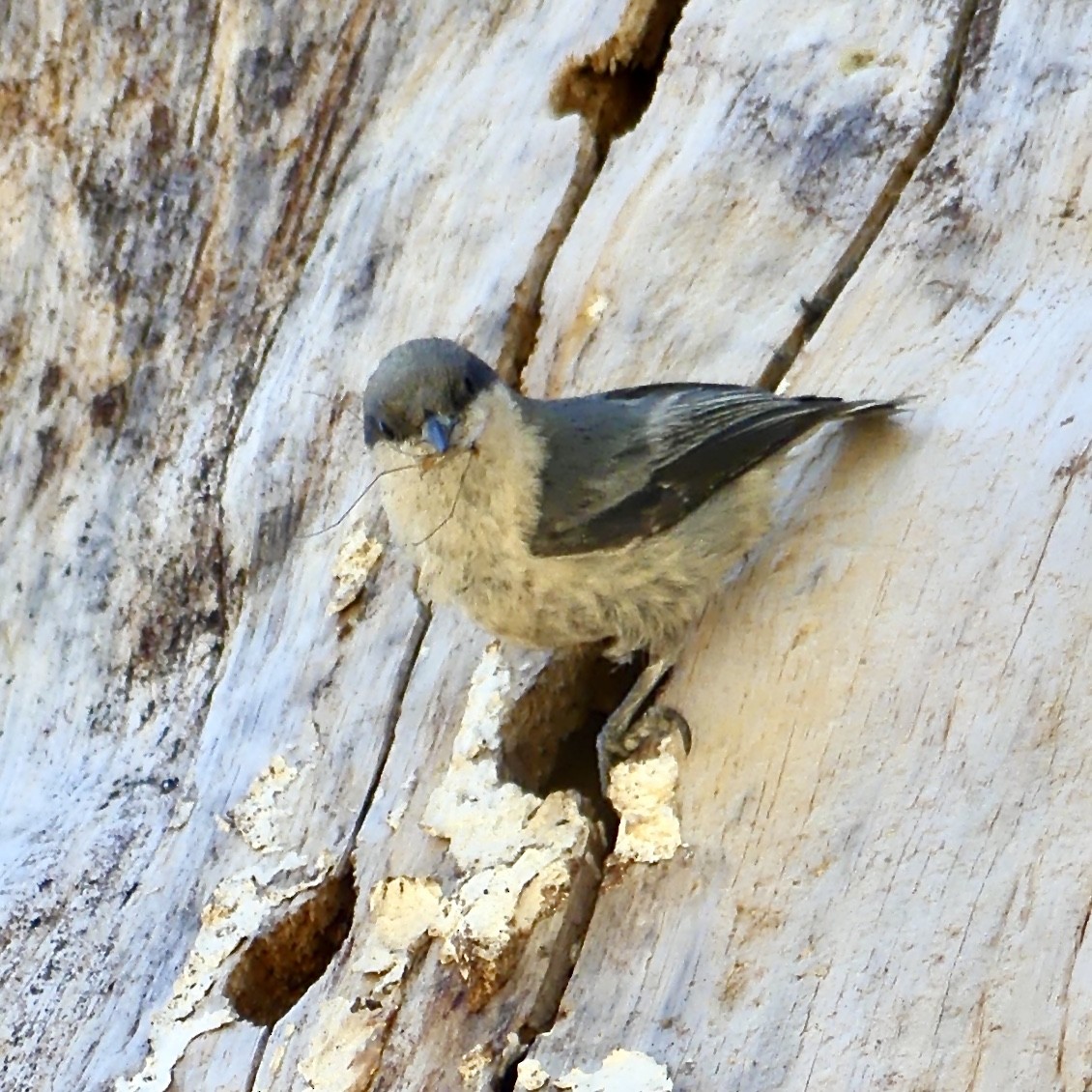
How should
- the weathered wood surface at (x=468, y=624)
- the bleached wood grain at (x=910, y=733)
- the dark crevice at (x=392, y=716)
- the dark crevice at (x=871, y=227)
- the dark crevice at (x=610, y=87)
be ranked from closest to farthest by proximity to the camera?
the bleached wood grain at (x=910, y=733), the weathered wood surface at (x=468, y=624), the dark crevice at (x=392, y=716), the dark crevice at (x=871, y=227), the dark crevice at (x=610, y=87)

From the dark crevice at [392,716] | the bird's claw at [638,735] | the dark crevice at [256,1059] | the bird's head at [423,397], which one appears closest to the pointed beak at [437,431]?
the bird's head at [423,397]

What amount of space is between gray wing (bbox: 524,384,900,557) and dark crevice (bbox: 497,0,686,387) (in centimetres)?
64

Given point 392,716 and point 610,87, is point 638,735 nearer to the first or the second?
point 392,716

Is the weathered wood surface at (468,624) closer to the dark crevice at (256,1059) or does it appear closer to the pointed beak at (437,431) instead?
the dark crevice at (256,1059)

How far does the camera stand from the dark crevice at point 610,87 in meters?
3.04

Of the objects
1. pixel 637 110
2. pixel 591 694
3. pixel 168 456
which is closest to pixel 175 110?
pixel 168 456

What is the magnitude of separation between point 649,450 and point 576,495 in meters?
0.14

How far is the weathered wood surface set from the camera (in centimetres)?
199

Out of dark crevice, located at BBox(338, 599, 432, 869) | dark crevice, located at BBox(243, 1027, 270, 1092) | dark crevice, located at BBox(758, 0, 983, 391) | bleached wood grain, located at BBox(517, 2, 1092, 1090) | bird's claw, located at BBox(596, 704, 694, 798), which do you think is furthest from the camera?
dark crevice, located at BBox(758, 0, 983, 391)

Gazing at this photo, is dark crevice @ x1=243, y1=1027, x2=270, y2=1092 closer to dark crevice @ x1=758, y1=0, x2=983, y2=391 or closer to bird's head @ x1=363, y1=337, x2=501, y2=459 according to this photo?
bird's head @ x1=363, y1=337, x2=501, y2=459

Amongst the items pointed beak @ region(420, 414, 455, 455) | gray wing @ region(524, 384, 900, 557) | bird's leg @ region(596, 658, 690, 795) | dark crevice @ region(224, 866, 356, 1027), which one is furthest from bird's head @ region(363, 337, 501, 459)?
dark crevice @ region(224, 866, 356, 1027)

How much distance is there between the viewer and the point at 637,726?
230 cm

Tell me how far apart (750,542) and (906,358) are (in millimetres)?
425

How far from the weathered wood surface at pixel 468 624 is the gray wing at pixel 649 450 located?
0.49ft
